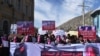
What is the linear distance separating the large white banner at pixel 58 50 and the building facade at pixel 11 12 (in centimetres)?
2334

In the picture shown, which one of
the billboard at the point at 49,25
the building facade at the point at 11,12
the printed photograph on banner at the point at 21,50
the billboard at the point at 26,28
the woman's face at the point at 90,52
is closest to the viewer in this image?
the woman's face at the point at 90,52

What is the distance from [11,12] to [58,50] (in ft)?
93.0

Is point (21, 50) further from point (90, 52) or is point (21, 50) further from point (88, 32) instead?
point (88, 32)

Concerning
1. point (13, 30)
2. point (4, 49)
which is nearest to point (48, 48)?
point (4, 49)

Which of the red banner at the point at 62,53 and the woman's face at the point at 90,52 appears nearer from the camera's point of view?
the woman's face at the point at 90,52

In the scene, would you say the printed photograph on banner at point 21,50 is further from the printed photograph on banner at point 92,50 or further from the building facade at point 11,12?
the building facade at point 11,12

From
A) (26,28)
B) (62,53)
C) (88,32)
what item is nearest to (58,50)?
(62,53)

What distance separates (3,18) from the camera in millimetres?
42250

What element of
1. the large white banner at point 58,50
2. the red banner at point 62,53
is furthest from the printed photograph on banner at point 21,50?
the red banner at point 62,53

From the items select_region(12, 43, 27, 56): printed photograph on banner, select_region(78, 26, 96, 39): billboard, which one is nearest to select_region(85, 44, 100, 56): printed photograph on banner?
select_region(78, 26, 96, 39): billboard

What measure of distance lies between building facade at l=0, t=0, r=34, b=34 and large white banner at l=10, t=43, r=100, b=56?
76.6ft

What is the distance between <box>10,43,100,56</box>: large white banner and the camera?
17.5 m

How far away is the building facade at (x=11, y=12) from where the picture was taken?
42156 millimetres

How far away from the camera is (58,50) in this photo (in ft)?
58.0
